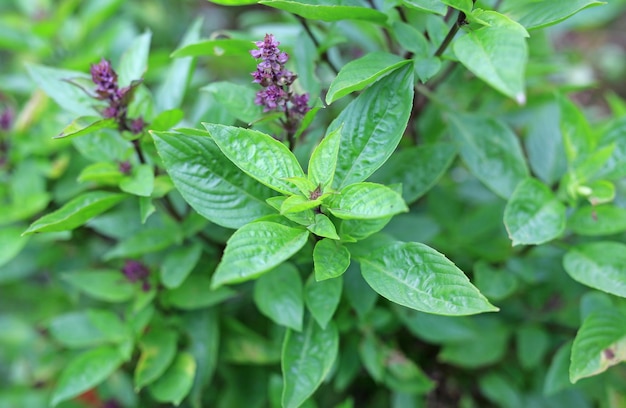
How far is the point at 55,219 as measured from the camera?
98 cm

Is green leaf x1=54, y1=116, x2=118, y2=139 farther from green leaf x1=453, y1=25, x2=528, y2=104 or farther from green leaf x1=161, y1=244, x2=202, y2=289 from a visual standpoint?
green leaf x1=453, y1=25, x2=528, y2=104

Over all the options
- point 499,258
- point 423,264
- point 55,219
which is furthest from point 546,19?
point 55,219

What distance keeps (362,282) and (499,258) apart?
1.25ft

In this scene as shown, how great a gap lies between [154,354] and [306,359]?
0.43 metres

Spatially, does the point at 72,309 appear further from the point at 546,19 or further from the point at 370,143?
the point at 546,19

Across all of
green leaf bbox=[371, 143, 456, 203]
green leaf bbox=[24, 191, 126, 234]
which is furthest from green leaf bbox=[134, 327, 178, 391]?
green leaf bbox=[371, 143, 456, 203]

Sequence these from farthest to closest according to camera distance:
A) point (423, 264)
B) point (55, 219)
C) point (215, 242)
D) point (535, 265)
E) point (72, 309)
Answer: point (72, 309)
point (535, 265)
point (215, 242)
point (55, 219)
point (423, 264)

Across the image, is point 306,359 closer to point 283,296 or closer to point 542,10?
point 283,296

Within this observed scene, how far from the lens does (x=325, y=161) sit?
0.88m

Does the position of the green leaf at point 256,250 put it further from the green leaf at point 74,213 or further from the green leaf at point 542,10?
the green leaf at point 542,10

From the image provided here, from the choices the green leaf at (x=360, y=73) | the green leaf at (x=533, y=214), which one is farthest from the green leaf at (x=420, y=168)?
the green leaf at (x=360, y=73)

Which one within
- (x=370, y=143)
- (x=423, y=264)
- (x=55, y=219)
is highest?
(x=370, y=143)

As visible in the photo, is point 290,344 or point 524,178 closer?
point 290,344

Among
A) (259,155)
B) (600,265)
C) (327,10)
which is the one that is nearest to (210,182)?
(259,155)
